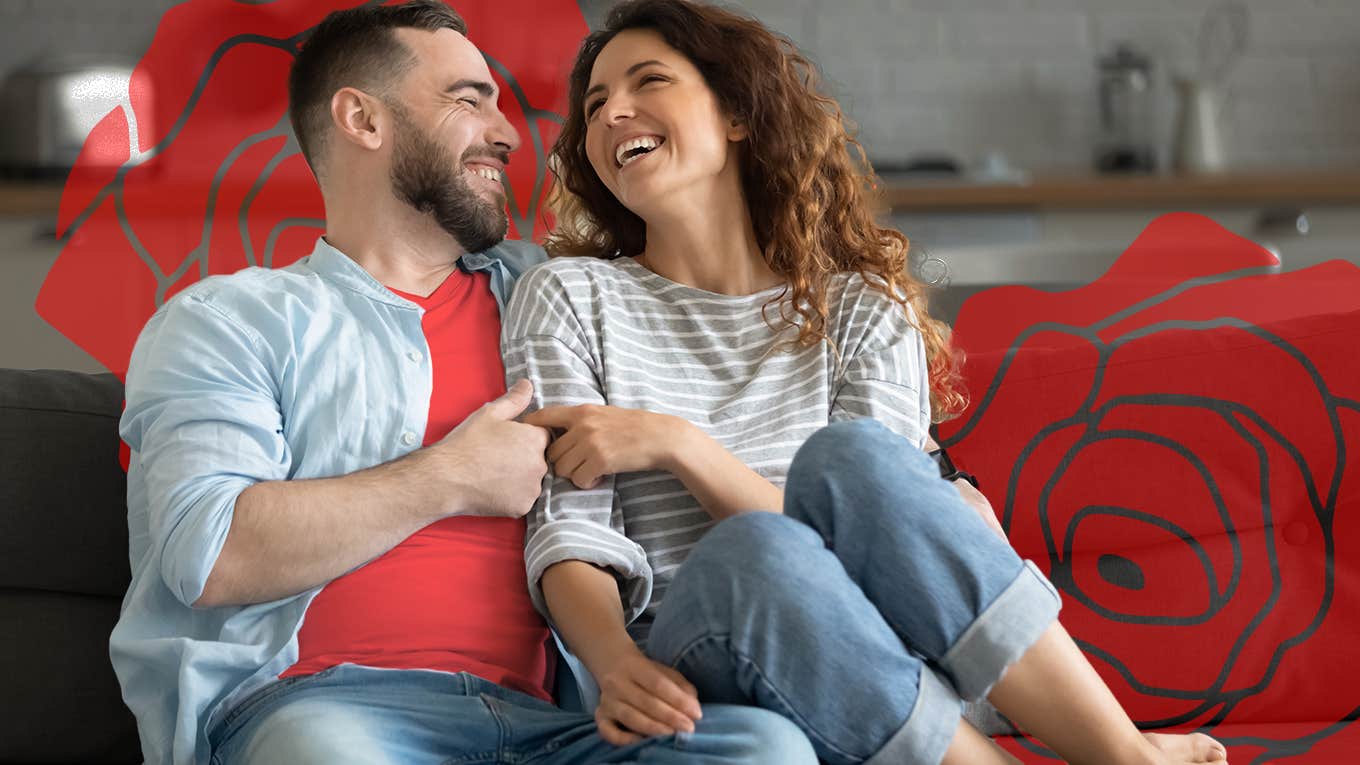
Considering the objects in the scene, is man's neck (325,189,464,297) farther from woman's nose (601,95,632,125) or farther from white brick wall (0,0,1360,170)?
white brick wall (0,0,1360,170)

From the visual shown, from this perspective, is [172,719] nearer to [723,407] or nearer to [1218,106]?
[723,407]

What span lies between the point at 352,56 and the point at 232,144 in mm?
890

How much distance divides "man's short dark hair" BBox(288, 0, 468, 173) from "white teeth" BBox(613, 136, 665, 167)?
323 mm

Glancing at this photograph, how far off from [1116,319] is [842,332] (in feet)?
1.72

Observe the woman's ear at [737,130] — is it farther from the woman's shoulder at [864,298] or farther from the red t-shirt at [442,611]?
the red t-shirt at [442,611]

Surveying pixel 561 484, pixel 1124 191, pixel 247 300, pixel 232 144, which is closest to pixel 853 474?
pixel 561 484

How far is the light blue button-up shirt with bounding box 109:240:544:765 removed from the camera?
1.18m

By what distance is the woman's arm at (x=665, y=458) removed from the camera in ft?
4.00

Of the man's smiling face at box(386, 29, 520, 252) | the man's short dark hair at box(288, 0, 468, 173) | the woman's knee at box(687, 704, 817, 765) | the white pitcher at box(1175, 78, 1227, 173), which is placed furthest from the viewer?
the white pitcher at box(1175, 78, 1227, 173)

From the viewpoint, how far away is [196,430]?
47.7 inches

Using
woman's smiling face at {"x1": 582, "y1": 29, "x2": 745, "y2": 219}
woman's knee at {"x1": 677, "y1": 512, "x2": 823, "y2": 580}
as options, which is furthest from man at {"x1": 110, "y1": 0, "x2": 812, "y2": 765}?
woman's smiling face at {"x1": 582, "y1": 29, "x2": 745, "y2": 219}

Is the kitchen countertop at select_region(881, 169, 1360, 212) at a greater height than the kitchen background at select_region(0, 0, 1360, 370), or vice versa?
the kitchen background at select_region(0, 0, 1360, 370)

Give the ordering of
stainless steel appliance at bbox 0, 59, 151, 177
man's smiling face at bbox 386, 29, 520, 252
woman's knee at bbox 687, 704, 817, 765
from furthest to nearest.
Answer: stainless steel appliance at bbox 0, 59, 151, 177, man's smiling face at bbox 386, 29, 520, 252, woman's knee at bbox 687, 704, 817, 765

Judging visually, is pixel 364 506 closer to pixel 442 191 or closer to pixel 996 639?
pixel 442 191
